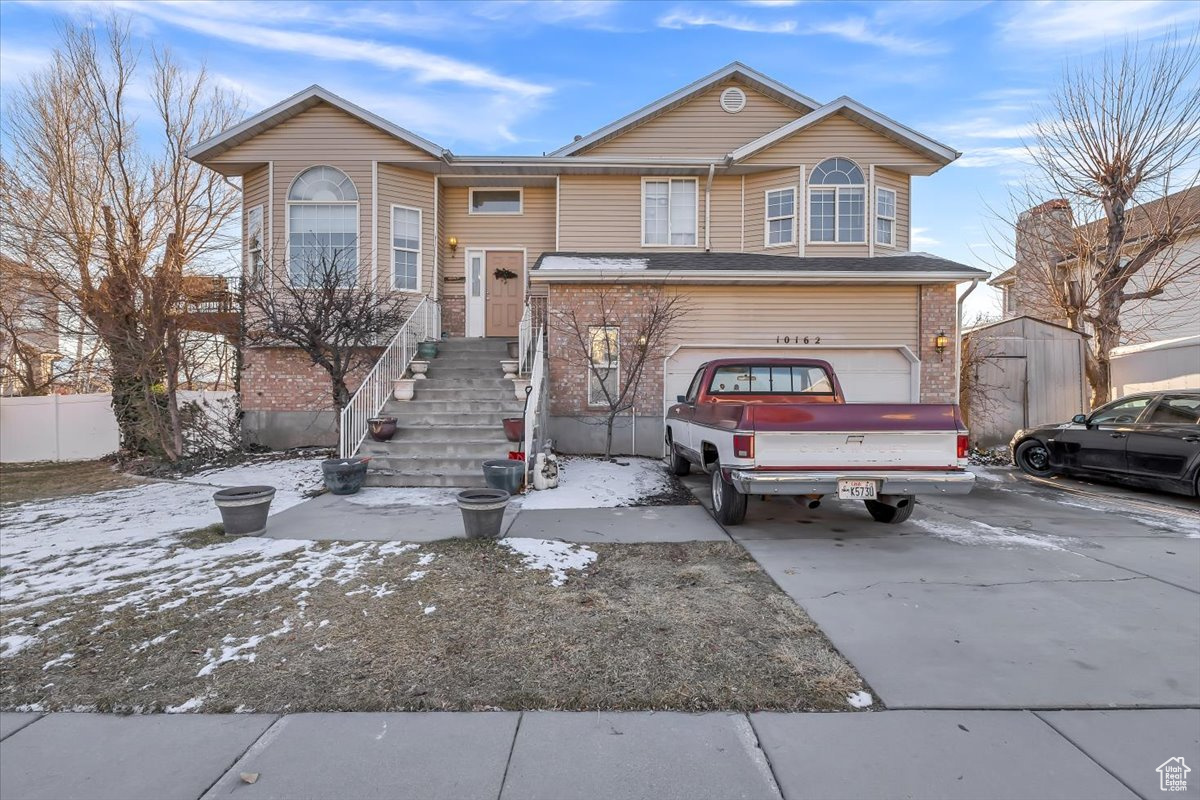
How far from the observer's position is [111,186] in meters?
12.9

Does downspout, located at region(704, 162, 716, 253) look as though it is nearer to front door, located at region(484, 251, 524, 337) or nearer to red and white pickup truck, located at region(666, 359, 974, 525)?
front door, located at region(484, 251, 524, 337)

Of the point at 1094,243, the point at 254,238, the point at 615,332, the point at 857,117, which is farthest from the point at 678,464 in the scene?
the point at 254,238

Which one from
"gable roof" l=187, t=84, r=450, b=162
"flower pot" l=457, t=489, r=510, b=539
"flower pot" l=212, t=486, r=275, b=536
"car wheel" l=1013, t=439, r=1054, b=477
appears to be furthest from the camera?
"gable roof" l=187, t=84, r=450, b=162

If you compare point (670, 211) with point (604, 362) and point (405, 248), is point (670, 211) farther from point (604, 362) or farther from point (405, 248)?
point (405, 248)

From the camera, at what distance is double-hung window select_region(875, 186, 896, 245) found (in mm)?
12953

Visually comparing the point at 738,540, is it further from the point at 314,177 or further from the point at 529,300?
the point at 314,177

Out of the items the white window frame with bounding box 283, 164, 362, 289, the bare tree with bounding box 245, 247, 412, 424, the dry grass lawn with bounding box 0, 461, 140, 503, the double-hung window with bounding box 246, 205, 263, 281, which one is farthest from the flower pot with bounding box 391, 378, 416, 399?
the double-hung window with bounding box 246, 205, 263, 281

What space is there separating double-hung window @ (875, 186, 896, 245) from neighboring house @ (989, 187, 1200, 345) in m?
2.50

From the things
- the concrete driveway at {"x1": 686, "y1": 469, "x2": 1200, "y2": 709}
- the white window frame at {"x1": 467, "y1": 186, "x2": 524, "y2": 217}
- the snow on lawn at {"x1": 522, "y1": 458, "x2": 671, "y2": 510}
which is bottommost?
the concrete driveway at {"x1": 686, "y1": 469, "x2": 1200, "y2": 709}

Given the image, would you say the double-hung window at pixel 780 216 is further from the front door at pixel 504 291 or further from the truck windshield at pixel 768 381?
the truck windshield at pixel 768 381

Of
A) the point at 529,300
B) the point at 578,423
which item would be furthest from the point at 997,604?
the point at 529,300

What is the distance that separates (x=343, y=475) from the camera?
7.70 metres

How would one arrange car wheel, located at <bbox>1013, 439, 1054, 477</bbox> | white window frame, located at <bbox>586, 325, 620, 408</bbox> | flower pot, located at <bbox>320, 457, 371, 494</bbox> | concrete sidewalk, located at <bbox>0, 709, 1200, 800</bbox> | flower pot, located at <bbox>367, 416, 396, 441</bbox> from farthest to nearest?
white window frame, located at <bbox>586, 325, 620, 408</bbox> → car wheel, located at <bbox>1013, 439, 1054, 477</bbox> → flower pot, located at <bbox>367, 416, 396, 441</bbox> → flower pot, located at <bbox>320, 457, 371, 494</bbox> → concrete sidewalk, located at <bbox>0, 709, 1200, 800</bbox>

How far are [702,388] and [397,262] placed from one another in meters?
7.89
